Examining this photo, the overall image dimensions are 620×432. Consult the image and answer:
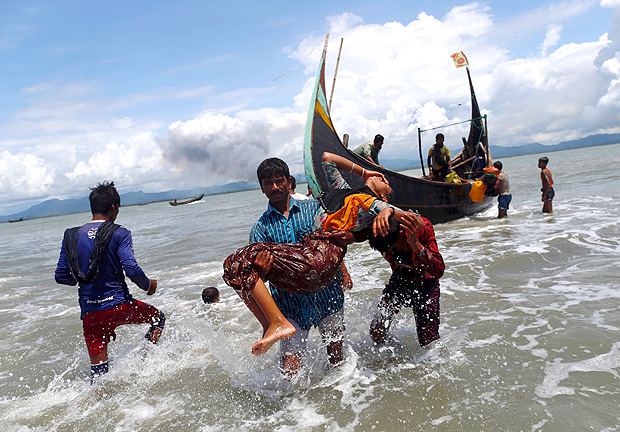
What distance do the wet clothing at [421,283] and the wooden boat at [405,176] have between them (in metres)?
3.54

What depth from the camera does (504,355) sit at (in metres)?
3.19

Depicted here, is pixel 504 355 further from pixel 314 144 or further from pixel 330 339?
pixel 314 144

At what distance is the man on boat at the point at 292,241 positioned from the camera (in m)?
2.55

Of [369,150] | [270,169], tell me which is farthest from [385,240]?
[369,150]

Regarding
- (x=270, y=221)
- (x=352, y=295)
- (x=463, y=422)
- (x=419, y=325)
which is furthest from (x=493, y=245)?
(x=270, y=221)

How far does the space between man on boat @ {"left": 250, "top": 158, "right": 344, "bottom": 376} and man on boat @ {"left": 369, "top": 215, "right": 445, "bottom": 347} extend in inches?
19.8

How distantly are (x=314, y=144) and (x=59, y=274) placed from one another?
22.3 ft

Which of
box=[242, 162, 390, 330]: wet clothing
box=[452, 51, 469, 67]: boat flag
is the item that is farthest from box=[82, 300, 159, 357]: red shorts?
box=[452, 51, 469, 67]: boat flag

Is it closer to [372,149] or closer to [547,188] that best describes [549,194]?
[547,188]

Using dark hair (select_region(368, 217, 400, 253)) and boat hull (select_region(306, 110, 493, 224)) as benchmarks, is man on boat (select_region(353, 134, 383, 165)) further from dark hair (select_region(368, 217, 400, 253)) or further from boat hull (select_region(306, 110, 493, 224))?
dark hair (select_region(368, 217, 400, 253))

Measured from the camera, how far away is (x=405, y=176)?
1068 centimetres

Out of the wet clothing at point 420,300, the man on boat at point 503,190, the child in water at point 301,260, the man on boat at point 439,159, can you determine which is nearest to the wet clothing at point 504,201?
the man on boat at point 503,190

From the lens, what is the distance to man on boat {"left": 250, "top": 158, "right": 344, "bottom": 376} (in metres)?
2.55

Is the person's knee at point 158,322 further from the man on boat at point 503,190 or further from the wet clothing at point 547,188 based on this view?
the wet clothing at point 547,188
